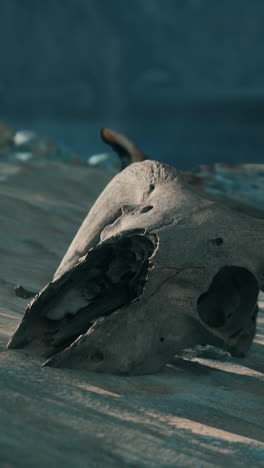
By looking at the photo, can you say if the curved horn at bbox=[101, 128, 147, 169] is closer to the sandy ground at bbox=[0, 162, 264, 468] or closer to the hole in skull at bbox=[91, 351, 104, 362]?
the sandy ground at bbox=[0, 162, 264, 468]

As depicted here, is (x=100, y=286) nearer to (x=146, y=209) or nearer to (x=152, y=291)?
(x=152, y=291)

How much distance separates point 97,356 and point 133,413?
53cm

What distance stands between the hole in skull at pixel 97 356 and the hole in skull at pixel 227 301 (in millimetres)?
559

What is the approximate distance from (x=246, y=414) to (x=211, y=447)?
567mm

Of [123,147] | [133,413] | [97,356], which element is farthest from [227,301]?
[123,147]

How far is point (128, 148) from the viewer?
285 inches

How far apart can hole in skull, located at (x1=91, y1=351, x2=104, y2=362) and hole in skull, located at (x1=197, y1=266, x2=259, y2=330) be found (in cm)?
56

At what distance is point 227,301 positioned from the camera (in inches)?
119

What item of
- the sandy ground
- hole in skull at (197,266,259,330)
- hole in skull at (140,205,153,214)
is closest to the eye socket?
hole in skull at (197,266,259,330)

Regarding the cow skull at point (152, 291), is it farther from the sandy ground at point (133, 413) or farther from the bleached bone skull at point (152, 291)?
the sandy ground at point (133, 413)

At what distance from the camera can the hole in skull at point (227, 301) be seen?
298 centimetres

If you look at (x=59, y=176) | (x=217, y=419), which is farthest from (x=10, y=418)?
(x=59, y=176)

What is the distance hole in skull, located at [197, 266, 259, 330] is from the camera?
298 cm

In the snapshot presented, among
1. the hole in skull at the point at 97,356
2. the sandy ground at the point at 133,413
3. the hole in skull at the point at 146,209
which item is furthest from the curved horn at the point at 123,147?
the hole in skull at the point at 97,356
